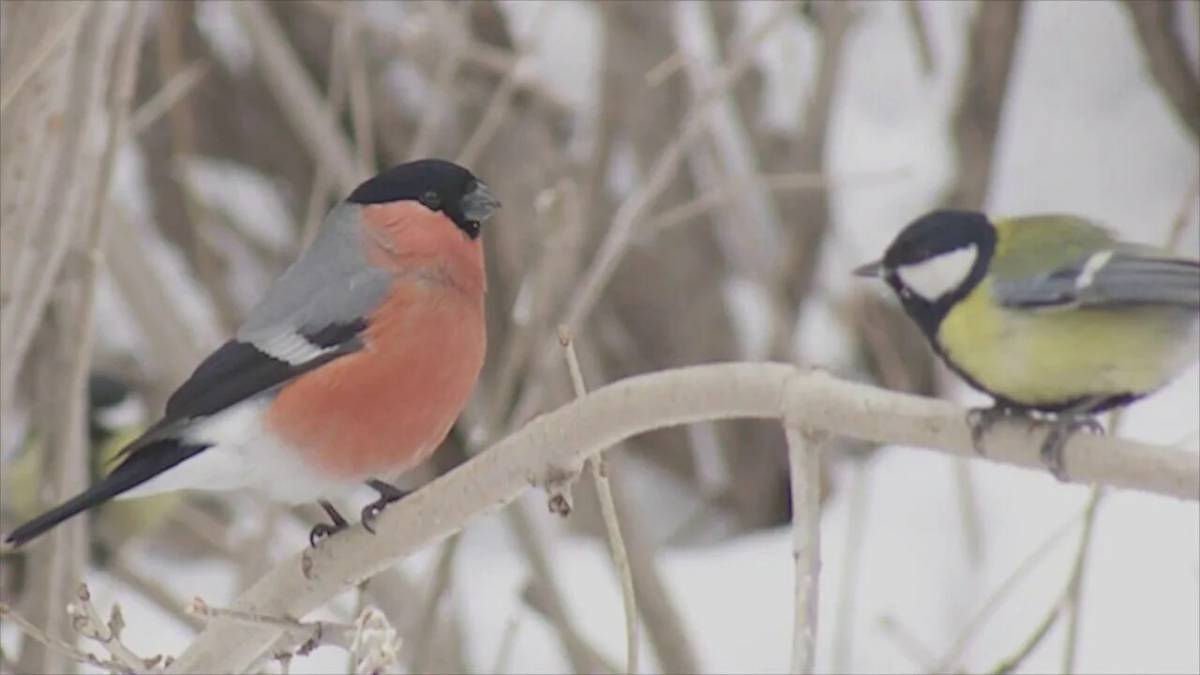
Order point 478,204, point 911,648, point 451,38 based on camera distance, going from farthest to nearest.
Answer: point 451,38
point 911,648
point 478,204

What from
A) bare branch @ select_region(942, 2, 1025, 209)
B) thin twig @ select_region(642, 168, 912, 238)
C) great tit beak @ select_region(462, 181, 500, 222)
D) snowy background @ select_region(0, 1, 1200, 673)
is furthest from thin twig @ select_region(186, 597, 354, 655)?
bare branch @ select_region(942, 2, 1025, 209)

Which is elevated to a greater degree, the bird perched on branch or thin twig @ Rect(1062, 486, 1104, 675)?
the bird perched on branch

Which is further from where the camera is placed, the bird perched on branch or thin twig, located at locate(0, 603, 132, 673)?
the bird perched on branch

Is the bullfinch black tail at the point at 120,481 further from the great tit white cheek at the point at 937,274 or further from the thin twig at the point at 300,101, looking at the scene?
the thin twig at the point at 300,101

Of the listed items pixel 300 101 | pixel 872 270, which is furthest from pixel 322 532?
pixel 300 101

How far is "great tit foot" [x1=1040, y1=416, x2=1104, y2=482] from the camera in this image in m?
1.36

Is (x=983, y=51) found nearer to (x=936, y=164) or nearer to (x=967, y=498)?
(x=936, y=164)

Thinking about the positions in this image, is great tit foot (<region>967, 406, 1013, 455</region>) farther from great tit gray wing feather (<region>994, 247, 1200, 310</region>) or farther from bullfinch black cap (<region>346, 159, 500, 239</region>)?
bullfinch black cap (<region>346, 159, 500, 239</region>)

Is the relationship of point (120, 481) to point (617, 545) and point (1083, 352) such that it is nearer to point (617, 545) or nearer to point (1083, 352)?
point (617, 545)

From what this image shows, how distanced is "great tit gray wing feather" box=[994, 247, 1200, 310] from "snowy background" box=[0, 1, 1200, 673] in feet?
2.74

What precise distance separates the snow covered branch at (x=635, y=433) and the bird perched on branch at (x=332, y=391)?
0.26 feet

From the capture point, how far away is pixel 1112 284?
61.4 inches

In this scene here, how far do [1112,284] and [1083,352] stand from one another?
0.06m

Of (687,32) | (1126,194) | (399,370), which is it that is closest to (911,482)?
(1126,194)
